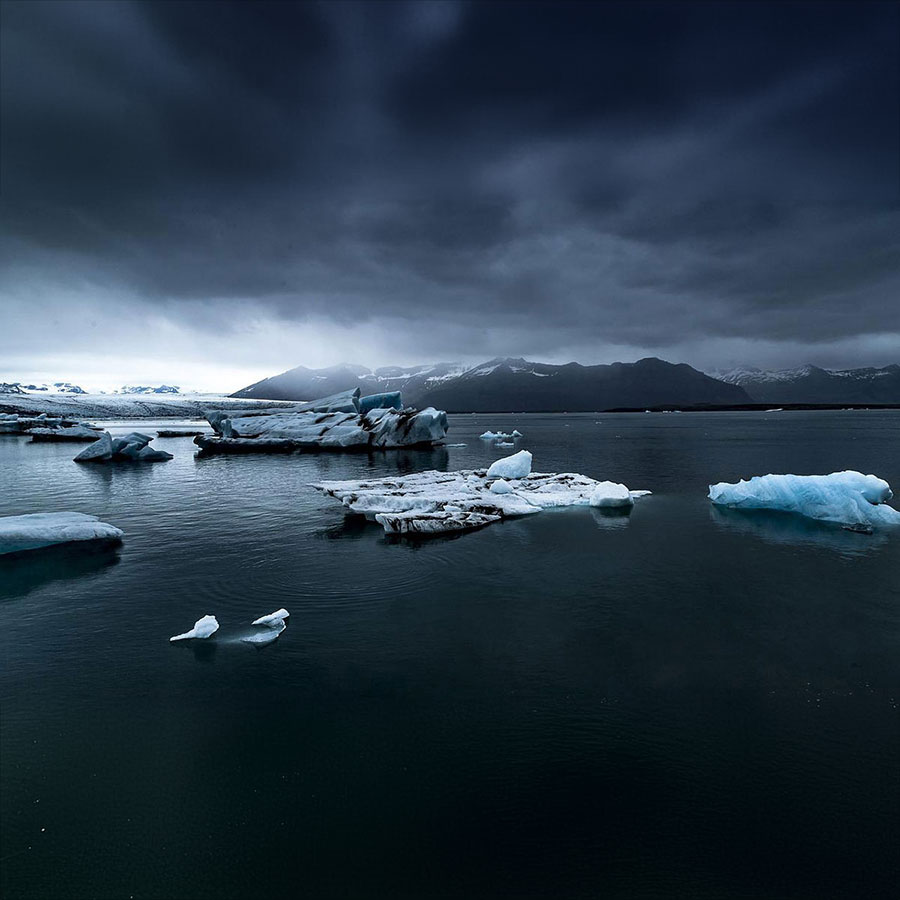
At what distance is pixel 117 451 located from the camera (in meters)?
43.8

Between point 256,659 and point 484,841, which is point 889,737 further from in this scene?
point 256,659

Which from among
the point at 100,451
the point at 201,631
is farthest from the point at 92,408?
the point at 201,631

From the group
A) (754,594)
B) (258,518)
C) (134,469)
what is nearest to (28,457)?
(134,469)

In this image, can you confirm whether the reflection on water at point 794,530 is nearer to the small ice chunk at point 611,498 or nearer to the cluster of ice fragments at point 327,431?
the small ice chunk at point 611,498

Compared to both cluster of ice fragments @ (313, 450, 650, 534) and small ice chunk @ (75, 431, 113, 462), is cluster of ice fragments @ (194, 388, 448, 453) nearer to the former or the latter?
small ice chunk @ (75, 431, 113, 462)

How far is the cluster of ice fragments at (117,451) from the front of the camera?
1721 inches

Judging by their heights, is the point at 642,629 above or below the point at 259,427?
below

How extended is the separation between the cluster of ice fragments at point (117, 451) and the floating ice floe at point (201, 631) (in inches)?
1604

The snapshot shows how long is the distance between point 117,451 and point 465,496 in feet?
121

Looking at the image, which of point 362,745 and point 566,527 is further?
point 566,527

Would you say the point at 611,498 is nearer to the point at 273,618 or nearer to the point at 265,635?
the point at 273,618

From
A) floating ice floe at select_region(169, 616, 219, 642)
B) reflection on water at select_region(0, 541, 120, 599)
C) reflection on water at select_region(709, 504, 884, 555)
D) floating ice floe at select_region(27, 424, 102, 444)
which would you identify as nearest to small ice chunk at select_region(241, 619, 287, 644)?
floating ice floe at select_region(169, 616, 219, 642)

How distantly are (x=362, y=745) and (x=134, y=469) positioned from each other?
138 feet

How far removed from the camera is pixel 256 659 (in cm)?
956
